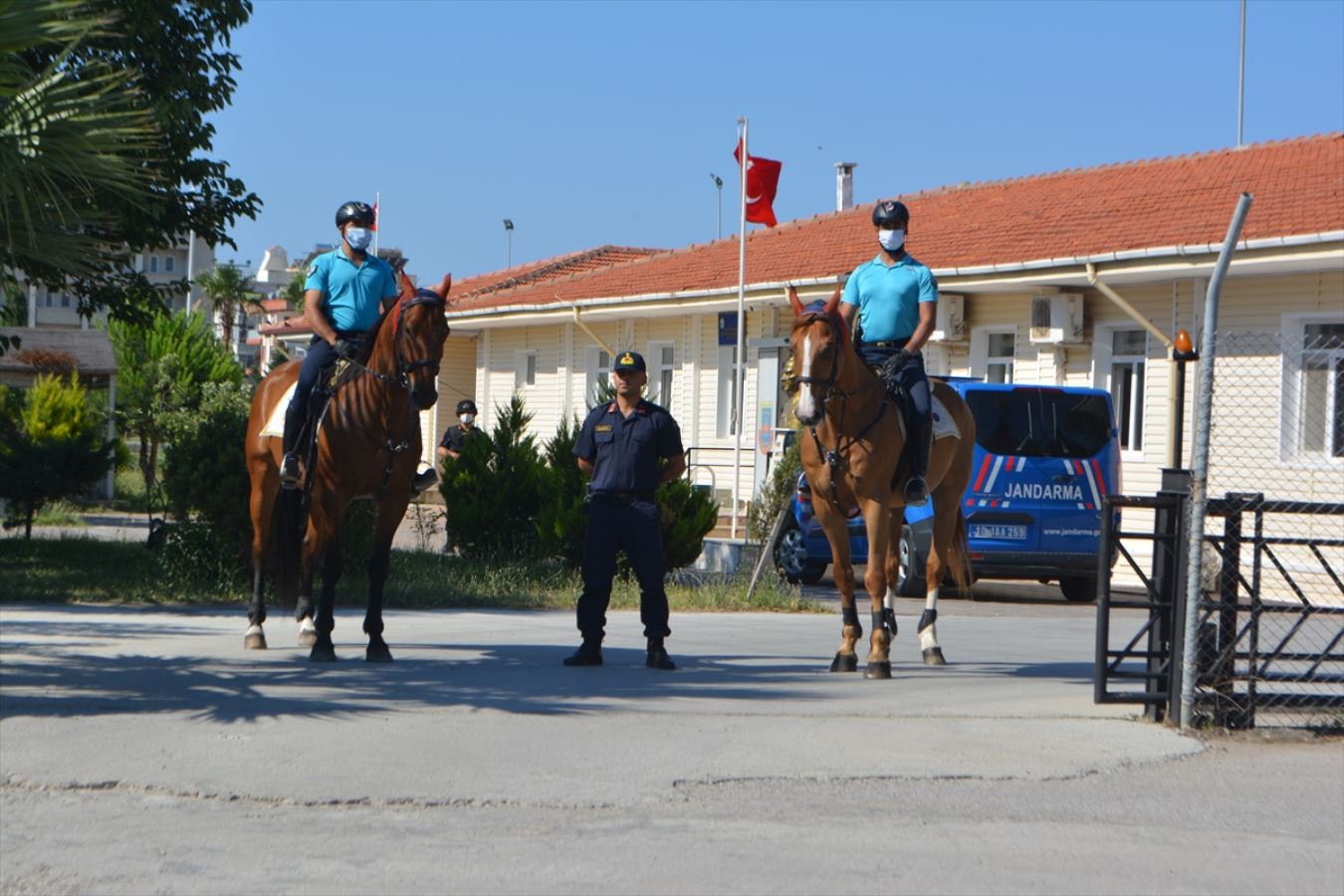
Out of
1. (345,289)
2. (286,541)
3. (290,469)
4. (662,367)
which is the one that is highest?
(662,367)

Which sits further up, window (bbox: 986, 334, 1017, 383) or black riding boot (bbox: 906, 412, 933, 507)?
window (bbox: 986, 334, 1017, 383)

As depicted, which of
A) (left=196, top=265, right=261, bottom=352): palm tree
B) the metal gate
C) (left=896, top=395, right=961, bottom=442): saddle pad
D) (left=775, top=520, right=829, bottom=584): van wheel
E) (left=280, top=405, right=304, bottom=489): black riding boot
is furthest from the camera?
(left=196, top=265, right=261, bottom=352): palm tree

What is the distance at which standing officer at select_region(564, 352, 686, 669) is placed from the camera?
35.8 ft

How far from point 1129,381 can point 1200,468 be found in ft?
47.1

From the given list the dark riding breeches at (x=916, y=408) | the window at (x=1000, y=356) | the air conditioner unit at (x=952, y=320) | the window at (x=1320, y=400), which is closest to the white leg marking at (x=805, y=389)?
the dark riding breeches at (x=916, y=408)

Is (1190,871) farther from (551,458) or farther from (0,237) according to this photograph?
(551,458)

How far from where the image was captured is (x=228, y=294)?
81.1m

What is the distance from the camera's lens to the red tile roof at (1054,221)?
21.0 metres

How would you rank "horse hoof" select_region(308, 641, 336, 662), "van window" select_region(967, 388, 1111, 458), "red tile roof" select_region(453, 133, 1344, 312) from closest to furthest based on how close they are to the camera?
"horse hoof" select_region(308, 641, 336, 662) < "van window" select_region(967, 388, 1111, 458) < "red tile roof" select_region(453, 133, 1344, 312)

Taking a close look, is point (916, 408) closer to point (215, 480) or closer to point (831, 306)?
point (831, 306)

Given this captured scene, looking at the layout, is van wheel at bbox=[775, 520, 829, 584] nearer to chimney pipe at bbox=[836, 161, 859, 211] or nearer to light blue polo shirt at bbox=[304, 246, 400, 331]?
light blue polo shirt at bbox=[304, 246, 400, 331]

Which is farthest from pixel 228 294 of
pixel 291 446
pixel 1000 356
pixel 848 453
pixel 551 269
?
pixel 848 453

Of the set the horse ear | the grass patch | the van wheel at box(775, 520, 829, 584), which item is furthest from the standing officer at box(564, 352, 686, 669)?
the van wheel at box(775, 520, 829, 584)

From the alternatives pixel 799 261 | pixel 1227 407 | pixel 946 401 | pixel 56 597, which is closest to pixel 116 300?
pixel 56 597
